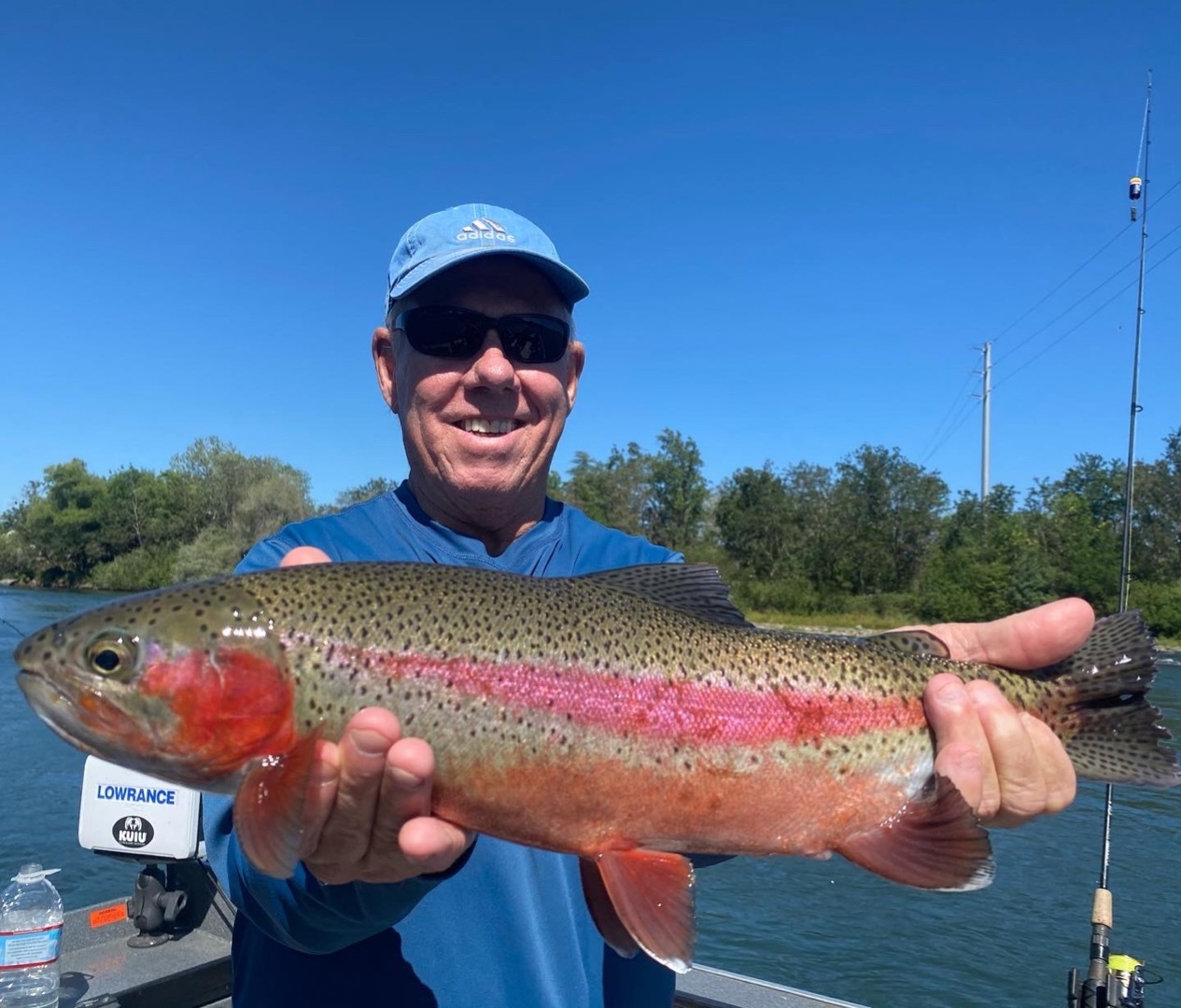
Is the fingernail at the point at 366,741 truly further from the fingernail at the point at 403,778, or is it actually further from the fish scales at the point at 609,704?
the fish scales at the point at 609,704

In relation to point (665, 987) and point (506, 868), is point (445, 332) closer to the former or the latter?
point (506, 868)

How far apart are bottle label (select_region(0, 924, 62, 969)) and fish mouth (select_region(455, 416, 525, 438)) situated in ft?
12.0

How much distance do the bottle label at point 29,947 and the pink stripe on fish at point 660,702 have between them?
141 inches

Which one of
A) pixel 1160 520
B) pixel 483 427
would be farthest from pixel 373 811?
pixel 1160 520

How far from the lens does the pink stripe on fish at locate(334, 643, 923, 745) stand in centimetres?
261

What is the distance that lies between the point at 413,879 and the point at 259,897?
1.39 feet

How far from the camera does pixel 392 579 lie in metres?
2.80

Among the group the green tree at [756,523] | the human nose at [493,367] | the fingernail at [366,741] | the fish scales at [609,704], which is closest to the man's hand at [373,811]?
the fingernail at [366,741]

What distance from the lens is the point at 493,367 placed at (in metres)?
3.38

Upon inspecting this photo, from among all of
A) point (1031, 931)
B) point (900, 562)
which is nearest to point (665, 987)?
point (1031, 931)

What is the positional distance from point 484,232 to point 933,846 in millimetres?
2551

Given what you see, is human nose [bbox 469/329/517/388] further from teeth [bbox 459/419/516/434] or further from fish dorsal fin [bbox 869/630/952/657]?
fish dorsal fin [bbox 869/630/952/657]

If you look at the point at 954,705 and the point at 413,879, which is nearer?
the point at 413,879

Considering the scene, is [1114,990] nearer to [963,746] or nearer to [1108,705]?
[1108,705]
